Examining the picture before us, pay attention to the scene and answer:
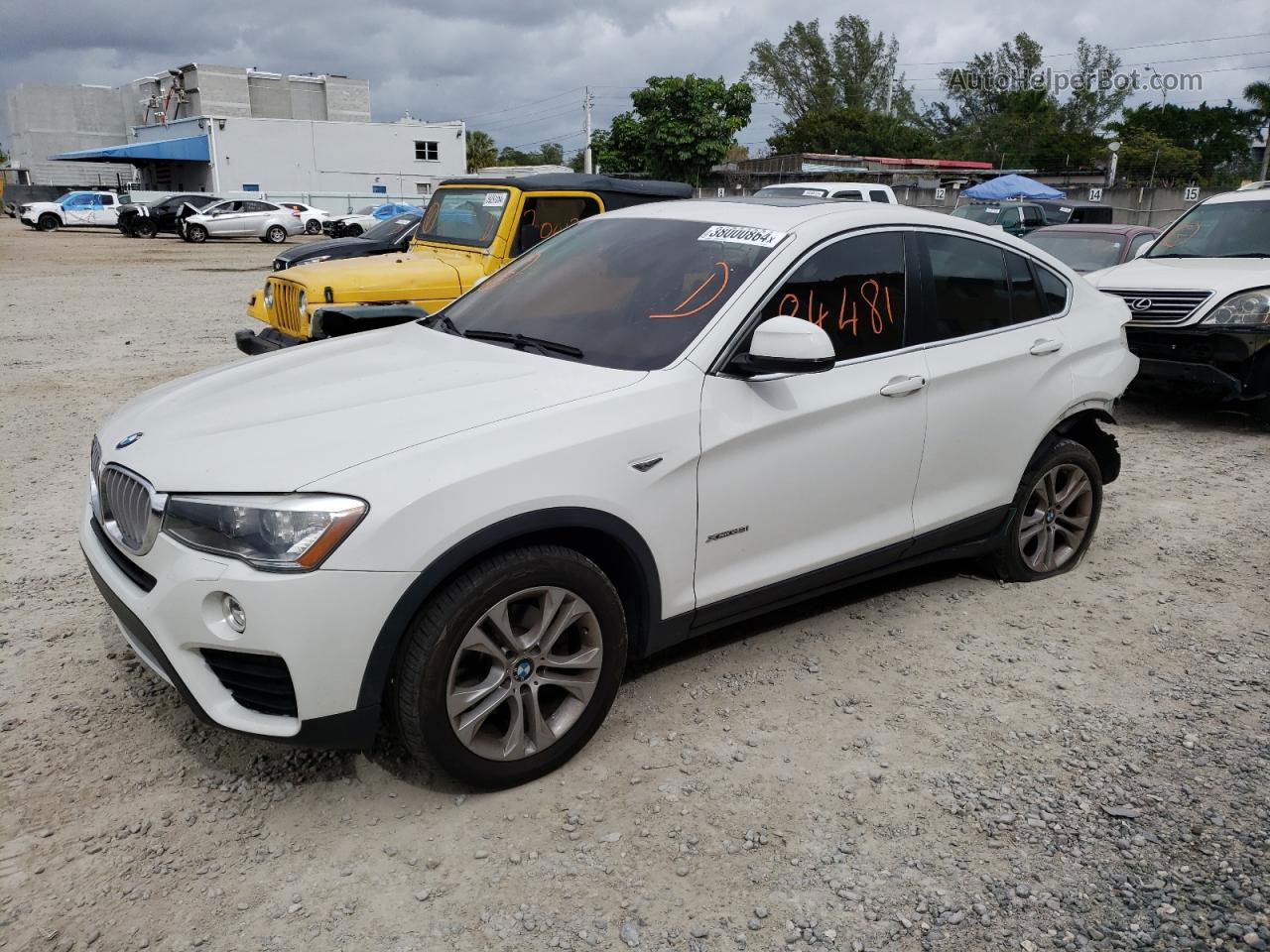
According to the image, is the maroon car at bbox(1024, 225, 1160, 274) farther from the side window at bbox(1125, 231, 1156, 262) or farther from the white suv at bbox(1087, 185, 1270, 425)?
the white suv at bbox(1087, 185, 1270, 425)

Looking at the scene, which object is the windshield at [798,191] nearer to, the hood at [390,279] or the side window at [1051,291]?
the hood at [390,279]

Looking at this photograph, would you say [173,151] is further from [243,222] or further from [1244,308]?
[1244,308]

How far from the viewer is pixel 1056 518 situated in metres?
4.83

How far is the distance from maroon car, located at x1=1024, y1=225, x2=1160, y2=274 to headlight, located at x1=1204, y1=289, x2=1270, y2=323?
273 cm

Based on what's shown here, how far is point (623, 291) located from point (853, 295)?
0.87 meters

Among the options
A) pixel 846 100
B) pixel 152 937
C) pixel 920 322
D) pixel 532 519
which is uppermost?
pixel 846 100

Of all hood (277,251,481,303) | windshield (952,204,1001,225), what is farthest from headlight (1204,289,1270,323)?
windshield (952,204,1001,225)

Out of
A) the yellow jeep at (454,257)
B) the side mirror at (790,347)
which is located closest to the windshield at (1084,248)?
the yellow jeep at (454,257)

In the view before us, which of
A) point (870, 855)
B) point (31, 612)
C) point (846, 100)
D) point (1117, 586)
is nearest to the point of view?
point (870, 855)

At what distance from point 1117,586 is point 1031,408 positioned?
1.11 m

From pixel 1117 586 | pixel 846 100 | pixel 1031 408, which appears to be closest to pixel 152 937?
pixel 1031 408

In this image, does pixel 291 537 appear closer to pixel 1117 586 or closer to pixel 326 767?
pixel 326 767

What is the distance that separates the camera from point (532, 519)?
2891 mm

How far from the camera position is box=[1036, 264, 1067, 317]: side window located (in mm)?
4586
